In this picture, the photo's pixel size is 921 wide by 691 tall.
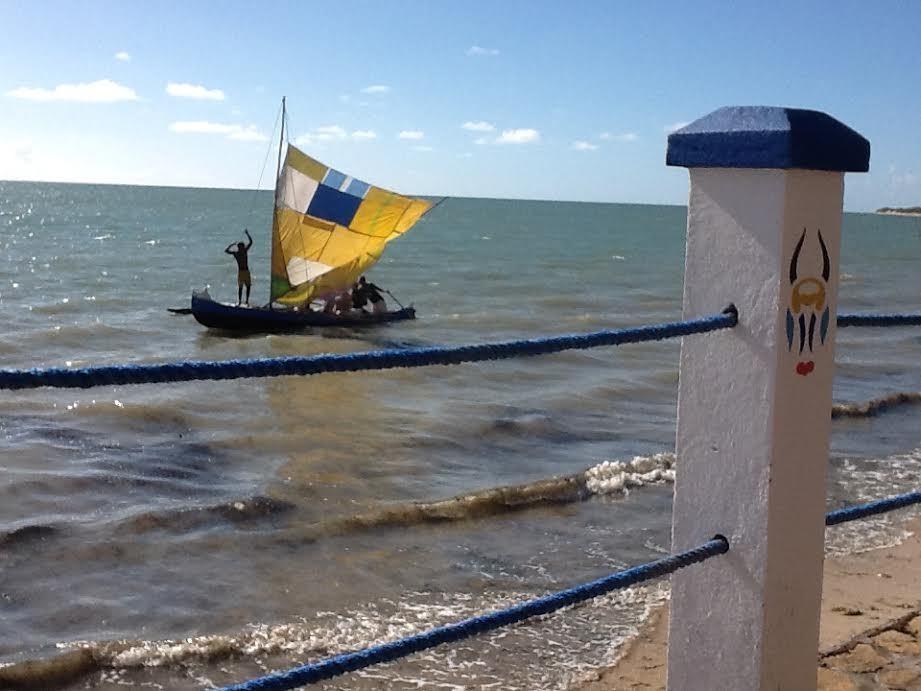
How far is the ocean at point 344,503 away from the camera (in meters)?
6.39

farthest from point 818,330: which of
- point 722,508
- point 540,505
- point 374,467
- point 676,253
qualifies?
point 676,253

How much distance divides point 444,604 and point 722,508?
16.8ft

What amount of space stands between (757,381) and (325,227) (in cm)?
2364

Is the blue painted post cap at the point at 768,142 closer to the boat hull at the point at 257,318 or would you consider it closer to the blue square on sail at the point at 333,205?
the boat hull at the point at 257,318

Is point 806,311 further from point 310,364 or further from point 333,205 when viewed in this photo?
point 333,205

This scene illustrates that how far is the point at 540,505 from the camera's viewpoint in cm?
964

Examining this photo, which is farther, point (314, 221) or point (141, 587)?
point (314, 221)

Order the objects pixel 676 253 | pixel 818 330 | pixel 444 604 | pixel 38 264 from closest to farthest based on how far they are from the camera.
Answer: pixel 818 330 → pixel 444 604 → pixel 38 264 → pixel 676 253

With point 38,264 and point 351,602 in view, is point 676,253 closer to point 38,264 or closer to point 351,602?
point 38,264

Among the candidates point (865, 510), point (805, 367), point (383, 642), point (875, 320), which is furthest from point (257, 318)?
point (805, 367)

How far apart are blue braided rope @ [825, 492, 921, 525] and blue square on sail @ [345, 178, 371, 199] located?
22582 mm

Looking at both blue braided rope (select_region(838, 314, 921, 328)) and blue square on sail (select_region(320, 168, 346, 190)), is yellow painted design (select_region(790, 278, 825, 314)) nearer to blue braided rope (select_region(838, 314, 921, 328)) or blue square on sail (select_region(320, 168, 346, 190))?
blue braided rope (select_region(838, 314, 921, 328))

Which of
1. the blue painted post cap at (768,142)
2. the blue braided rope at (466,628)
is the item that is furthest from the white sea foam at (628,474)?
the blue painted post cap at (768,142)

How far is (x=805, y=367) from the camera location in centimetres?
210
